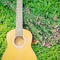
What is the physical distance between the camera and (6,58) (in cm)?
199

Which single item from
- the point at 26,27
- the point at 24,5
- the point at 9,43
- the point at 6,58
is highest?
the point at 24,5

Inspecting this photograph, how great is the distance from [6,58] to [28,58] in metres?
0.21

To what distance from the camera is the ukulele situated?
1.97m

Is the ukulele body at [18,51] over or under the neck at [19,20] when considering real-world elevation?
under

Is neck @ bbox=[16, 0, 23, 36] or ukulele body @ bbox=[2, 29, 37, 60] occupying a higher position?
neck @ bbox=[16, 0, 23, 36]

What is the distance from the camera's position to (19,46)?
6.57ft

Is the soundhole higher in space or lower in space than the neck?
lower

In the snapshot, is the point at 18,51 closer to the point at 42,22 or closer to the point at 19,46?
the point at 19,46

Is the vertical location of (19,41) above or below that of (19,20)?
below

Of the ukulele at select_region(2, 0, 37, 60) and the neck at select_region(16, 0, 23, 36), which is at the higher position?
the neck at select_region(16, 0, 23, 36)

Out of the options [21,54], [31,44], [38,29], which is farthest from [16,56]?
[38,29]

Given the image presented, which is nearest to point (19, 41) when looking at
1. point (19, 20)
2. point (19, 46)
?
point (19, 46)

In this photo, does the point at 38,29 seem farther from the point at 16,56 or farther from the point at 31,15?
the point at 16,56

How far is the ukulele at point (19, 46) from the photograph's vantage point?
1.97 meters
